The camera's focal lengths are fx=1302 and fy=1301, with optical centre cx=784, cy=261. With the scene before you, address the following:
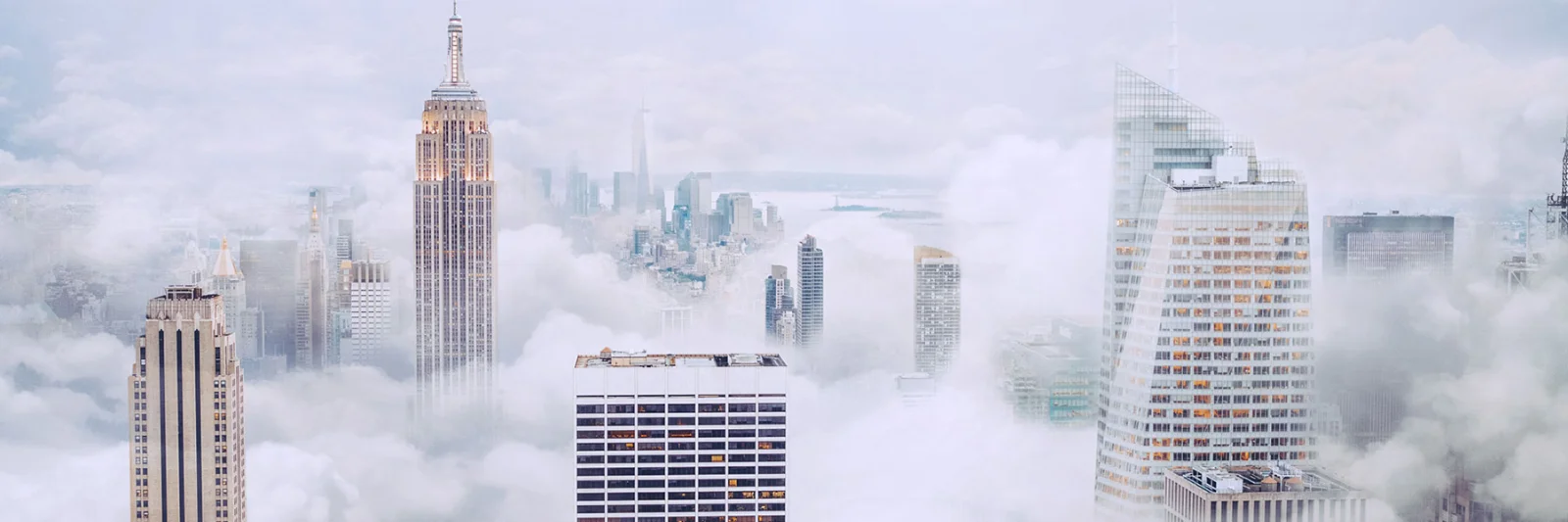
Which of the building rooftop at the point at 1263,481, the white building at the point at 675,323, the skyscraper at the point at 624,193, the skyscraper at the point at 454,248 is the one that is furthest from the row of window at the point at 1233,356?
the skyscraper at the point at 454,248

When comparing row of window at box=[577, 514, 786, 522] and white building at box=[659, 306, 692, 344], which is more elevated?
white building at box=[659, 306, 692, 344]

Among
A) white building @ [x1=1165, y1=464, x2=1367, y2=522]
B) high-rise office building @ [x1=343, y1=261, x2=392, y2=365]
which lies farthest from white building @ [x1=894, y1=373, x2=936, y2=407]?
high-rise office building @ [x1=343, y1=261, x2=392, y2=365]

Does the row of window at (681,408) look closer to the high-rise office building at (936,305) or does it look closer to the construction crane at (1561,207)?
the high-rise office building at (936,305)

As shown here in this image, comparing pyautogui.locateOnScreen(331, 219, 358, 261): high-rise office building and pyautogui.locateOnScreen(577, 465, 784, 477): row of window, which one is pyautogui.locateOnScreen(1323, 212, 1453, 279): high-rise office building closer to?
pyautogui.locateOnScreen(577, 465, 784, 477): row of window

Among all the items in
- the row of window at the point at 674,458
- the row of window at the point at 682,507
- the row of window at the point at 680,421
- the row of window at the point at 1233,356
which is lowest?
the row of window at the point at 682,507

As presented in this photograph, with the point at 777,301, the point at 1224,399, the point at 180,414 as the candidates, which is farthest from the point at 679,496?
the point at 1224,399

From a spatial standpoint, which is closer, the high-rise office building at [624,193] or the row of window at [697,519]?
the row of window at [697,519]
